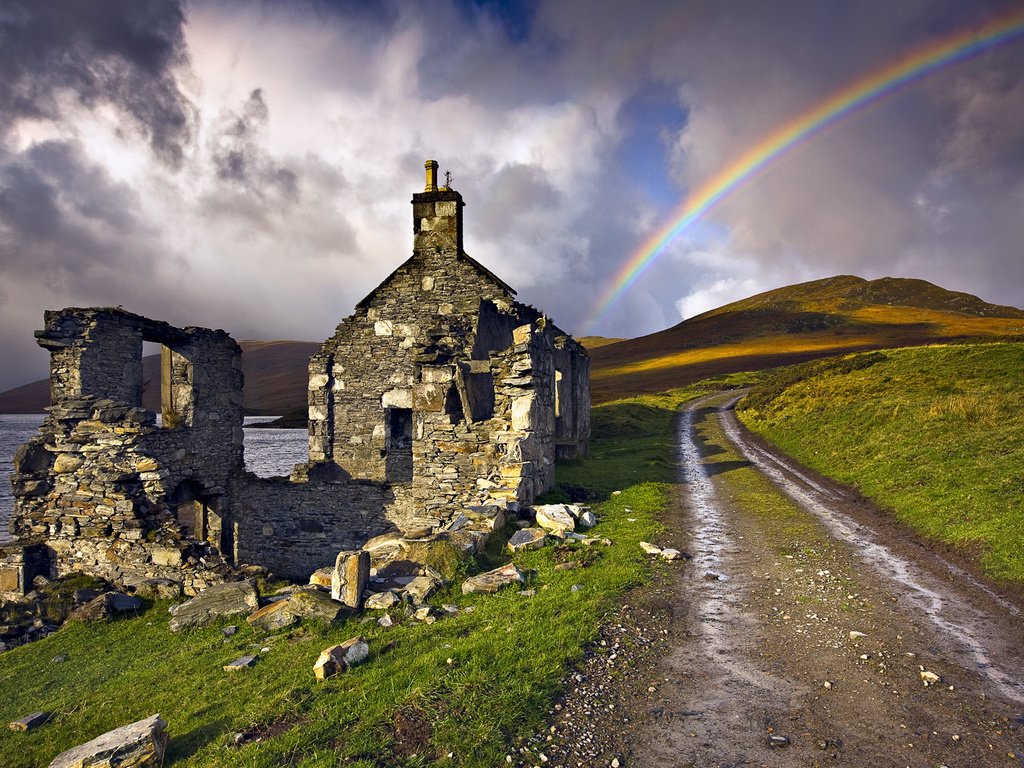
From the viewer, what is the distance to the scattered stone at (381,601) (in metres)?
7.91

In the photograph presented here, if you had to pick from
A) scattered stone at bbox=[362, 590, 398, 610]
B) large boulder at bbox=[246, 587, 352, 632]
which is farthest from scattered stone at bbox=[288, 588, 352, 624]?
scattered stone at bbox=[362, 590, 398, 610]

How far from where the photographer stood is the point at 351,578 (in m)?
8.08

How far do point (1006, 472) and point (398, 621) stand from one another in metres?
15.4

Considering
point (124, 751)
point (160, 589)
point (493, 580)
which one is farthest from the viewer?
point (160, 589)

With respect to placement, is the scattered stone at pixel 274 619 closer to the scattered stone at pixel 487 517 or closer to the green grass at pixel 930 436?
the scattered stone at pixel 487 517

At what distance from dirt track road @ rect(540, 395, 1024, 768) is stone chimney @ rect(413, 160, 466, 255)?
15.7 meters

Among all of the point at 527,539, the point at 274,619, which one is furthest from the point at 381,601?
the point at 527,539

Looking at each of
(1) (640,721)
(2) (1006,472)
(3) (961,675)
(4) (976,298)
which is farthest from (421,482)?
(4) (976,298)

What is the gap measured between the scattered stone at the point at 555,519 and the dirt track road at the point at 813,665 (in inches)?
81.4

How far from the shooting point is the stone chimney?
2280 cm

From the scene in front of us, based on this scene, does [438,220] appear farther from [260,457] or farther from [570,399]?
[260,457]

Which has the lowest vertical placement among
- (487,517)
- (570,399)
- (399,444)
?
(487,517)

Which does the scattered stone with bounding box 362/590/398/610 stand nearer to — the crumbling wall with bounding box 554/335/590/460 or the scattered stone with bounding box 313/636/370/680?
the scattered stone with bounding box 313/636/370/680

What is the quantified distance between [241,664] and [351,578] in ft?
5.85
